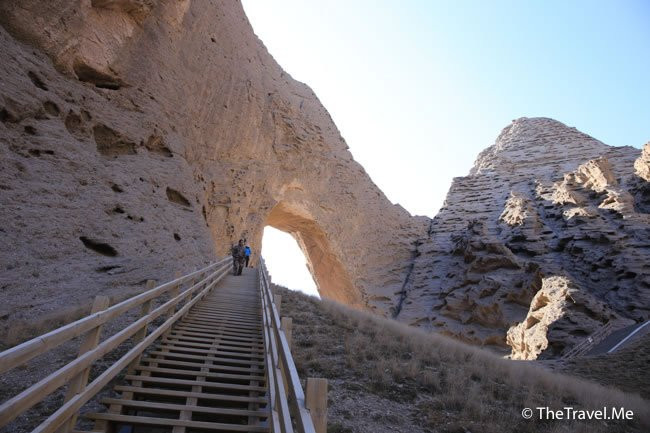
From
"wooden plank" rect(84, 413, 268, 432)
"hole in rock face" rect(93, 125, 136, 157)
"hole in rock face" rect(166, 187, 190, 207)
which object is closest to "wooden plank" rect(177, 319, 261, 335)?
"wooden plank" rect(84, 413, 268, 432)

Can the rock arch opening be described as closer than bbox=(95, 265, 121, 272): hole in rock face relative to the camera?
No

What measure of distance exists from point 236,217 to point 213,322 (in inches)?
562

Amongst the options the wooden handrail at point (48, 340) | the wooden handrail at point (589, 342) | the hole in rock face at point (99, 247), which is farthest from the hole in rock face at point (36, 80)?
the wooden handrail at point (589, 342)

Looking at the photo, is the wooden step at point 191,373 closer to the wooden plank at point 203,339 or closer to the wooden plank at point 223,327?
the wooden plank at point 203,339

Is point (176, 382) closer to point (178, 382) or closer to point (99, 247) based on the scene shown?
point (178, 382)

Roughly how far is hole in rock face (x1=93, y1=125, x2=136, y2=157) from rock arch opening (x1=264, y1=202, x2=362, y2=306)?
1332cm

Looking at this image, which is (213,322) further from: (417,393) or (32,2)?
(32,2)

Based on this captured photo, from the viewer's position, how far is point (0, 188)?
9211mm

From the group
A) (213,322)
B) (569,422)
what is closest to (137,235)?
(213,322)

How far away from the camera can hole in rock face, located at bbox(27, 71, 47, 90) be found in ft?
37.8

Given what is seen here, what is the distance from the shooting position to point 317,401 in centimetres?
233

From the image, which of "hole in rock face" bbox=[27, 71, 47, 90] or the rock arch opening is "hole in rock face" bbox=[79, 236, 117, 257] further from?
the rock arch opening

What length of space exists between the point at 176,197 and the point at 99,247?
489cm

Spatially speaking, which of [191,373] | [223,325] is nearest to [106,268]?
[223,325]
